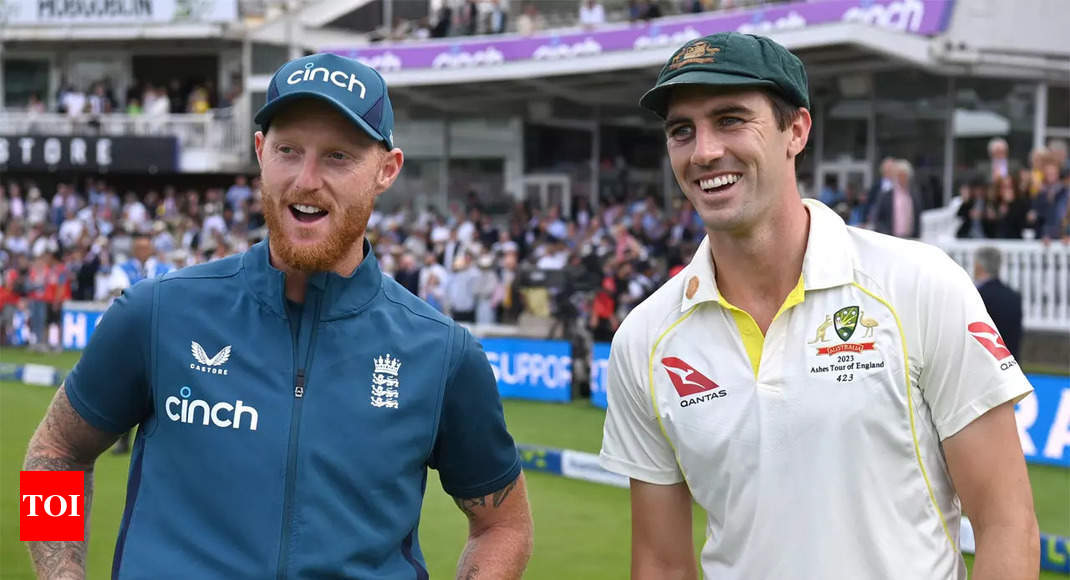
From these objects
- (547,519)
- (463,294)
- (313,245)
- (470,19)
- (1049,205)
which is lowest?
(547,519)

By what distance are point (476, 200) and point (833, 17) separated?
1438cm

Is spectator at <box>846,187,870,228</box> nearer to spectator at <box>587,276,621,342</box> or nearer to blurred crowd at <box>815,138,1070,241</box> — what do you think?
blurred crowd at <box>815,138,1070,241</box>

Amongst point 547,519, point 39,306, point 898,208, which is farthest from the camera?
point 39,306

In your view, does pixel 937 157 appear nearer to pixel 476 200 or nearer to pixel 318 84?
pixel 476 200

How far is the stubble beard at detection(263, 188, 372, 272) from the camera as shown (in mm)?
2992

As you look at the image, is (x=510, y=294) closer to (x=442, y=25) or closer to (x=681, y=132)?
(x=442, y=25)

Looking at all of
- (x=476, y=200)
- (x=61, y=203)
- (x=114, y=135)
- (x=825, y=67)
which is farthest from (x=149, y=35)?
(x=825, y=67)

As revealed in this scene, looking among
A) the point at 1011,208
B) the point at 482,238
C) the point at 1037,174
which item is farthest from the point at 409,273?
the point at 1037,174

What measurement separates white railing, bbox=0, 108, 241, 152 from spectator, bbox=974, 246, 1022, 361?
29.0 metres

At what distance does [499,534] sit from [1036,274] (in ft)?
56.7

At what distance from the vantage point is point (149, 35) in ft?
129

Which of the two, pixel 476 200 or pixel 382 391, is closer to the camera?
pixel 382 391

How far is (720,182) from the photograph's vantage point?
305 cm

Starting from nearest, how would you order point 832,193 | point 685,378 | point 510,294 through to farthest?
point 685,378 → point 510,294 → point 832,193
